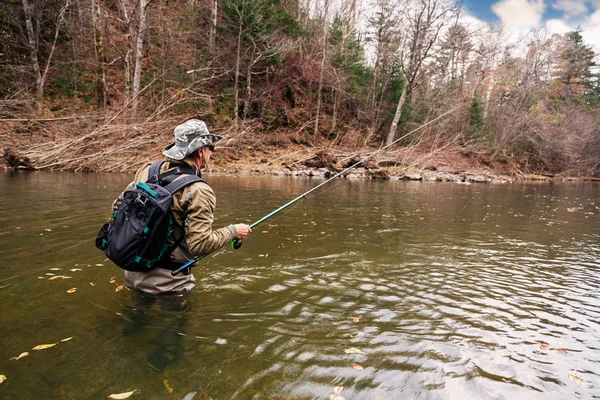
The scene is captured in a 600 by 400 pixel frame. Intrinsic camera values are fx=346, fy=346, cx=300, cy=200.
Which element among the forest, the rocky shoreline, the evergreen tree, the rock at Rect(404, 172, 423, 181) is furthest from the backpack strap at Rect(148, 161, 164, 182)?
the evergreen tree

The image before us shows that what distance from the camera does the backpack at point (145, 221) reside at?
9.93 feet

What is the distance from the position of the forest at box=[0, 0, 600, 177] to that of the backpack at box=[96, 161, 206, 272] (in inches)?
550

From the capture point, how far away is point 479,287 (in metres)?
5.08

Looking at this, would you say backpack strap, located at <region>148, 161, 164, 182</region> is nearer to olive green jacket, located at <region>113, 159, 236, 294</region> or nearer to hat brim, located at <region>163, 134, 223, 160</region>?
olive green jacket, located at <region>113, 159, 236, 294</region>

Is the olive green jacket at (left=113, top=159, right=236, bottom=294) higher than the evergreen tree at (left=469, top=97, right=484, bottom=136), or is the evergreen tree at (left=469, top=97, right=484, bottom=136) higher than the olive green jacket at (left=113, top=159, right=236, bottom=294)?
the evergreen tree at (left=469, top=97, right=484, bottom=136)

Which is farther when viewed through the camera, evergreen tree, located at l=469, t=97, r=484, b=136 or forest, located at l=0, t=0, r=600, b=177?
evergreen tree, located at l=469, t=97, r=484, b=136

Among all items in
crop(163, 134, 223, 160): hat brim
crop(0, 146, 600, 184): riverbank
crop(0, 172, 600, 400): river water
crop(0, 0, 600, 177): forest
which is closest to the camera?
crop(0, 172, 600, 400): river water

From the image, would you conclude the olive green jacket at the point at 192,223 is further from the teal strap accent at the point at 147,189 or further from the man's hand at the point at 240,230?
the teal strap accent at the point at 147,189

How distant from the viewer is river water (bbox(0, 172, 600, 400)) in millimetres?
2811

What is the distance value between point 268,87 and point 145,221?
1134 inches

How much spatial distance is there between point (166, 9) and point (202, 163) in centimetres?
3399

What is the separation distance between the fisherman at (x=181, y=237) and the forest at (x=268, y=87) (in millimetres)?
13789

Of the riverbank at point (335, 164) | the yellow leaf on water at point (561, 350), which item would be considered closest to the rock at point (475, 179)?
the riverbank at point (335, 164)

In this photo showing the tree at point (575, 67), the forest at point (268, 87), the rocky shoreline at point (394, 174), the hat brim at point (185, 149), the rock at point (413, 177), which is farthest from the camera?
the tree at point (575, 67)
